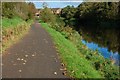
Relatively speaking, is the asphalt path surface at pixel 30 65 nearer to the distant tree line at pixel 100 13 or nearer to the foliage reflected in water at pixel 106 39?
the foliage reflected in water at pixel 106 39

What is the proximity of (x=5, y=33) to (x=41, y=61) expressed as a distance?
6.41 m

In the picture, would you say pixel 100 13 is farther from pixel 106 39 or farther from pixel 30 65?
pixel 30 65

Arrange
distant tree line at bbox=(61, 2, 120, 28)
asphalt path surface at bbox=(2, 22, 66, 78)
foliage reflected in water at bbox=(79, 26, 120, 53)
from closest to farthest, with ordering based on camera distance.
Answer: asphalt path surface at bbox=(2, 22, 66, 78)
foliage reflected in water at bbox=(79, 26, 120, 53)
distant tree line at bbox=(61, 2, 120, 28)

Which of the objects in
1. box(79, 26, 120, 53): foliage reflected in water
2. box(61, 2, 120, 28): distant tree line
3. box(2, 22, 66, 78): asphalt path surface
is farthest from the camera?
box(61, 2, 120, 28): distant tree line

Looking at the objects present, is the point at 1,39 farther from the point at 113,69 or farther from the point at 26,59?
the point at 113,69

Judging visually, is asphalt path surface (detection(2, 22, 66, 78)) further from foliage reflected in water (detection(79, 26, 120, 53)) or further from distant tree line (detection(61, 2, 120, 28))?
distant tree line (detection(61, 2, 120, 28))

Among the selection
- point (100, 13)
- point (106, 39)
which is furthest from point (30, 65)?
point (100, 13)

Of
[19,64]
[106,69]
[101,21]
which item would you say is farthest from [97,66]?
[101,21]

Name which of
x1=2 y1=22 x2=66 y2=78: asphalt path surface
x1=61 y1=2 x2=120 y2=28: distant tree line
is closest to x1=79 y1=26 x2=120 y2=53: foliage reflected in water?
x1=2 y1=22 x2=66 y2=78: asphalt path surface

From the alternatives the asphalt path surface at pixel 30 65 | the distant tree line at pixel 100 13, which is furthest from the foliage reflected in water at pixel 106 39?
the distant tree line at pixel 100 13

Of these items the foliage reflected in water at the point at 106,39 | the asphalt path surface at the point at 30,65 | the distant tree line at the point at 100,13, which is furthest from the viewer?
the distant tree line at the point at 100,13

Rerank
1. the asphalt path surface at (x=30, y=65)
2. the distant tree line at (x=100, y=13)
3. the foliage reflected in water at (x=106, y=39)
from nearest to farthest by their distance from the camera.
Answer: the asphalt path surface at (x=30, y=65) < the foliage reflected in water at (x=106, y=39) < the distant tree line at (x=100, y=13)

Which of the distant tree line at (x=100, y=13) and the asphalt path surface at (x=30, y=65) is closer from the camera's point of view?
the asphalt path surface at (x=30, y=65)

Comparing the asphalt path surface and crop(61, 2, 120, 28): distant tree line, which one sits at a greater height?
the asphalt path surface
